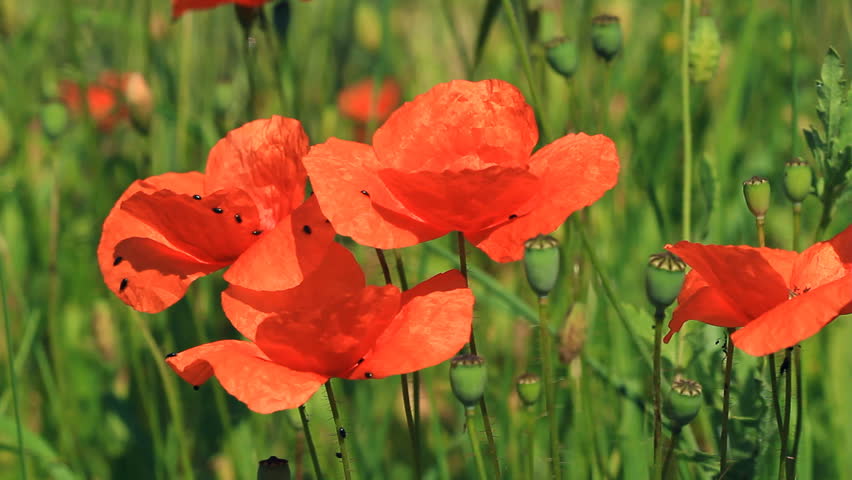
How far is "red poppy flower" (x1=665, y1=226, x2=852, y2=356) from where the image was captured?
63cm

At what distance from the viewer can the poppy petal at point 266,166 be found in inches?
32.1

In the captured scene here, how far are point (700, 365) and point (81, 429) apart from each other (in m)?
0.96

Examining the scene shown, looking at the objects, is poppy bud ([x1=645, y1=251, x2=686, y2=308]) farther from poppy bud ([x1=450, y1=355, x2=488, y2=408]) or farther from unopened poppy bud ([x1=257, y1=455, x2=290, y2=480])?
unopened poppy bud ([x1=257, y1=455, x2=290, y2=480])

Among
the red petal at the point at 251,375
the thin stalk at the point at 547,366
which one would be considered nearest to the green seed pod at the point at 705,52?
the thin stalk at the point at 547,366

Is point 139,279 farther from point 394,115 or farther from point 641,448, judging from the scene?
point 641,448

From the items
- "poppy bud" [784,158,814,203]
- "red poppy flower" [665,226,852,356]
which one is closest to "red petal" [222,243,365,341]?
"red poppy flower" [665,226,852,356]

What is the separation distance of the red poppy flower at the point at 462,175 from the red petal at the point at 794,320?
5.4 inches

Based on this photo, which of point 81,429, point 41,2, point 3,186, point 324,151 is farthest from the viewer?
point 41,2

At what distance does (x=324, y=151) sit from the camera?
74cm

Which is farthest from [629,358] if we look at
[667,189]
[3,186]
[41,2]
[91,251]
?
[41,2]

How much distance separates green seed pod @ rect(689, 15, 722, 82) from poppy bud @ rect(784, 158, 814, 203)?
319 mm

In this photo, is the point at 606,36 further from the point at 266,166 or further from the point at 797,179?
the point at 266,166

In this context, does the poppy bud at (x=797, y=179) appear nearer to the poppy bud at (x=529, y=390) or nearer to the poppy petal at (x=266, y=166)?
the poppy bud at (x=529, y=390)

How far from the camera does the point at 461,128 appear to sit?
30.9 inches
